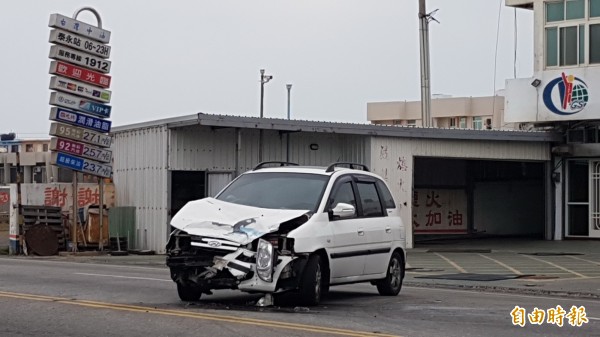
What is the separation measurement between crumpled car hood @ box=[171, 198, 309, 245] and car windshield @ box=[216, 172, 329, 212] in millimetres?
328

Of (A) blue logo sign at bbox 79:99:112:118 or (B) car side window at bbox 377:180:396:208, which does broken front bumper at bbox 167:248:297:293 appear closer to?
(B) car side window at bbox 377:180:396:208

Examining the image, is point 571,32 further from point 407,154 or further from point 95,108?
point 95,108

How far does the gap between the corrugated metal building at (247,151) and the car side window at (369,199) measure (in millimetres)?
13254

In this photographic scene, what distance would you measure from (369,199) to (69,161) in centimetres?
1648

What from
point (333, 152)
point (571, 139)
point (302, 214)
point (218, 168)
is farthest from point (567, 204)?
point (302, 214)

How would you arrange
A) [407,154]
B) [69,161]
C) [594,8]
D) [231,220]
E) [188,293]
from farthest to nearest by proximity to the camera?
1. [594,8]
2. [407,154]
3. [69,161]
4. [188,293]
5. [231,220]

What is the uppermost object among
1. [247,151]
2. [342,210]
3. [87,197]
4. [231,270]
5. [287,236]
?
[247,151]

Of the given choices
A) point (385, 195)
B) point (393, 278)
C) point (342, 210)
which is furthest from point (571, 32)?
point (342, 210)

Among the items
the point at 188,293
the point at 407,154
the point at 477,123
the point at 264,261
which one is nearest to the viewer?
the point at 264,261

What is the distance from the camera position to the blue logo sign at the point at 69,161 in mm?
29375

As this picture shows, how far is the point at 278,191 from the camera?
1390cm

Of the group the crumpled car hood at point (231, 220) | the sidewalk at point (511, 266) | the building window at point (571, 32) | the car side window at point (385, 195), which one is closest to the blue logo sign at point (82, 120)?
the sidewalk at point (511, 266)

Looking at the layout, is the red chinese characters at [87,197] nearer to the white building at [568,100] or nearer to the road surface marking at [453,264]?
the road surface marking at [453,264]

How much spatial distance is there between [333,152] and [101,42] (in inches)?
313
